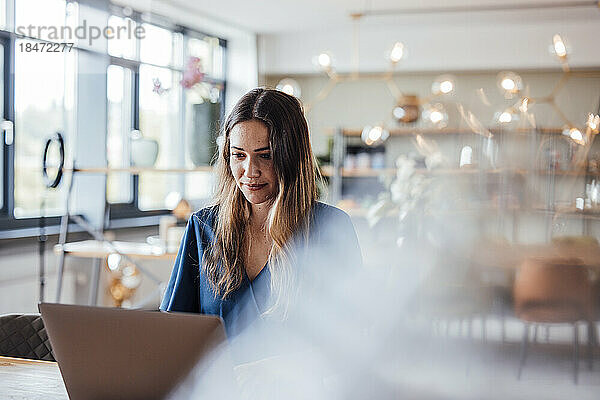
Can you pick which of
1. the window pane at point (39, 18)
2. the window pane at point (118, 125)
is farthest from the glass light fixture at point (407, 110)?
the window pane at point (39, 18)

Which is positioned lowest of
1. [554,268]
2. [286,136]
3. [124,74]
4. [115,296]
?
[115,296]

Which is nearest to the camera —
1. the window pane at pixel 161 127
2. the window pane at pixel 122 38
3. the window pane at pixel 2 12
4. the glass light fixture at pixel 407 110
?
the window pane at pixel 2 12

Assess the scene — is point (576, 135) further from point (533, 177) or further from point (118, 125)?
point (118, 125)

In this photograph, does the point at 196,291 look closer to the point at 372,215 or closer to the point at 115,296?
the point at 372,215

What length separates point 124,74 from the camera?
104 inches

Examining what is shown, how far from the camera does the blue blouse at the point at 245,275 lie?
837 mm

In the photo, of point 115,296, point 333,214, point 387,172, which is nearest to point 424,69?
point 387,172

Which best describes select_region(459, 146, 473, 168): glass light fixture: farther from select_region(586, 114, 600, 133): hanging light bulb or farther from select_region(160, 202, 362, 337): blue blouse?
select_region(160, 202, 362, 337): blue blouse

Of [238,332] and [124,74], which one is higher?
[124,74]

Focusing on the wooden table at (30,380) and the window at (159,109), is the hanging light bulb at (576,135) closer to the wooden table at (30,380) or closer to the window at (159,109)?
the wooden table at (30,380)

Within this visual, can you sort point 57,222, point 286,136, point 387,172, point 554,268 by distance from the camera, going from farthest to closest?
point 387,172 < point 57,222 < point 286,136 < point 554,268

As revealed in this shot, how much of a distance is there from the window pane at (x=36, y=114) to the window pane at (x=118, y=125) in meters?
0.23

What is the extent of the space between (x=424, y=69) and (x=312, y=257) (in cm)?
253

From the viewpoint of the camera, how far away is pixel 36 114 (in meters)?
2.25
